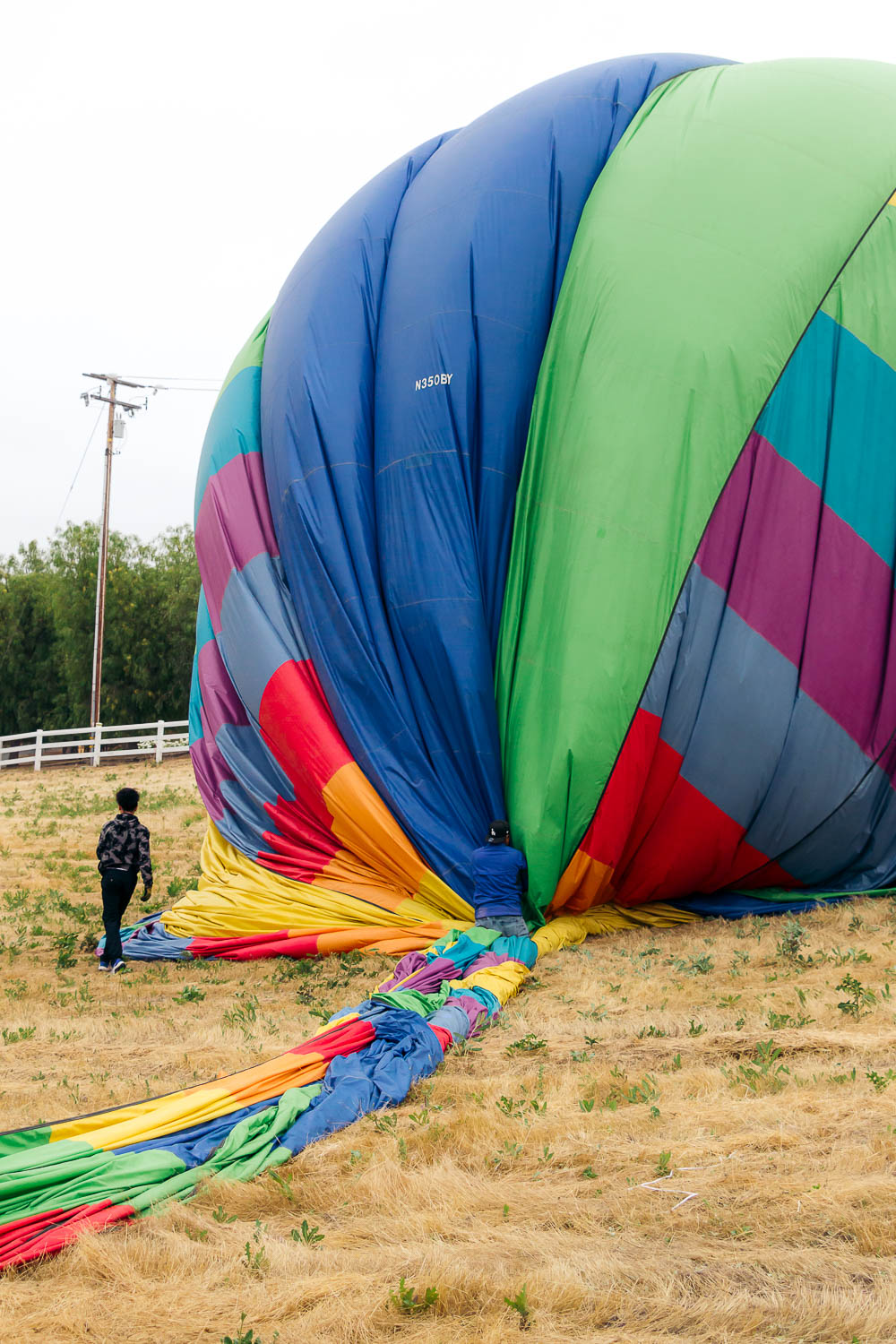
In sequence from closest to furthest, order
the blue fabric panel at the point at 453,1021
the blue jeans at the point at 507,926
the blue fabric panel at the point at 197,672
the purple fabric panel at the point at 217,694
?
1. the blue fabric panel at the point at 453,1021
2. the blue jeans at the point at 507,926
3. the purple fabric panel at the point at 217,694
4. the blue fabric panel at the point at 197,672

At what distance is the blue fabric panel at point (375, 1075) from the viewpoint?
422cm

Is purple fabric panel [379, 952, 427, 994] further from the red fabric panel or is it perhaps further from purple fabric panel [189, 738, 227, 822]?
purple fabric panel [189, 738, 227, 822]

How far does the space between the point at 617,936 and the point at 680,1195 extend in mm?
4765

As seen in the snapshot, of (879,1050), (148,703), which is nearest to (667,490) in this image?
(879,1050)

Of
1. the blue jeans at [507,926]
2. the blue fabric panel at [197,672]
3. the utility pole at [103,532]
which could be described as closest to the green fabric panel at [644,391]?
the blue jeans at [507,926]

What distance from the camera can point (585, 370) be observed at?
26.7ft

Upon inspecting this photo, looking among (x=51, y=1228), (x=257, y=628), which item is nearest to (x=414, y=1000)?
(x=51, y=1228)

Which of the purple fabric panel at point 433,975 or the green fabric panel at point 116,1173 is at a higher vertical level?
the green fabric panel at point 116,1173

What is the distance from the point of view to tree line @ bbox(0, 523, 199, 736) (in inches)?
1506

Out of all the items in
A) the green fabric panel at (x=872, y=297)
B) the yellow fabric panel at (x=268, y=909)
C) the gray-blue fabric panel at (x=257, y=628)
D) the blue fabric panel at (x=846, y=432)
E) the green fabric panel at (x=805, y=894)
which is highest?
the green fabric panel at (x=872, y=297)

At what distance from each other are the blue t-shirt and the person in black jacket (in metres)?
2.52

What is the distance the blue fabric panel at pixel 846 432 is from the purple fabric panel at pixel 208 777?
5.75 meters

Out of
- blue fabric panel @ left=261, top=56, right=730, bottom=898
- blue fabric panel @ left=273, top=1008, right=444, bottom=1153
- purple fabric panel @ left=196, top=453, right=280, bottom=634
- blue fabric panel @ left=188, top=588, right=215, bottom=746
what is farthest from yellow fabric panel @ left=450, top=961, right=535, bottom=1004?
blue fabric panel @ left=188, top=588, right=215, bottom=746

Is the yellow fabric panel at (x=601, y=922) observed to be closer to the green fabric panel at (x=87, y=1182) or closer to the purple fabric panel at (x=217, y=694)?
the purple fabric panel at (x=217, y=694)
